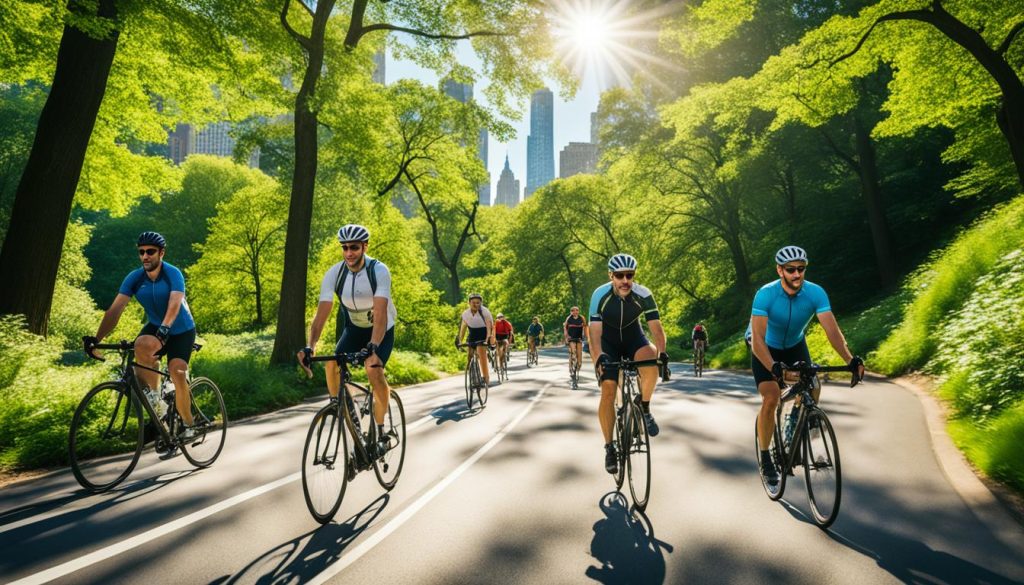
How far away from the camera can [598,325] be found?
554 cm

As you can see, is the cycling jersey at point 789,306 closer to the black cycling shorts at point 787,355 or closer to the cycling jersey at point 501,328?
the black cycling shorts at point 787,355

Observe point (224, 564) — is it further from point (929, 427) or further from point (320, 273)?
point (320, 273)

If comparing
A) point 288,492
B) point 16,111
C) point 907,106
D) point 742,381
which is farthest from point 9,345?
point 16,111

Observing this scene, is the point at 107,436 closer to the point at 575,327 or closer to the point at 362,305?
the point at 362,305

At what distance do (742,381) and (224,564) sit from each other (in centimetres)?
1526

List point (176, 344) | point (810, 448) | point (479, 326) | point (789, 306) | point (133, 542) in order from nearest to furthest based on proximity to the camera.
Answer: point (133, 542), point (810, 448), point (789, 306), point (176, 344), point (479, 326)

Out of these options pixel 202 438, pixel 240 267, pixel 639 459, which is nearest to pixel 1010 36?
pixel 639 459

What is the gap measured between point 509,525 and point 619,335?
2.53 m

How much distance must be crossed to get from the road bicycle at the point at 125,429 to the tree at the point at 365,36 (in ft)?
22.9

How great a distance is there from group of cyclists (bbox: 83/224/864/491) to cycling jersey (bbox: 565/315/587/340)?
11.3m

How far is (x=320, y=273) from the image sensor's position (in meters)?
31.2

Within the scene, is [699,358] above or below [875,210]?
below

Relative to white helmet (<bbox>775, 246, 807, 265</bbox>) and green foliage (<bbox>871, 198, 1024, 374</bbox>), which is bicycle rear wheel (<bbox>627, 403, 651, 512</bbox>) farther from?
green foliage (<bbox>871, 198, 1024, 374</bbox>)

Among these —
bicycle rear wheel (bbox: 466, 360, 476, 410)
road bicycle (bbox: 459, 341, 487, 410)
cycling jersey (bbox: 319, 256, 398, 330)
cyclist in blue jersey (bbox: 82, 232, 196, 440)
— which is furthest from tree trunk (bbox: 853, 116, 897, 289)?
cyclist in blue jersey (bbox: 82, 232, 196, 440)
